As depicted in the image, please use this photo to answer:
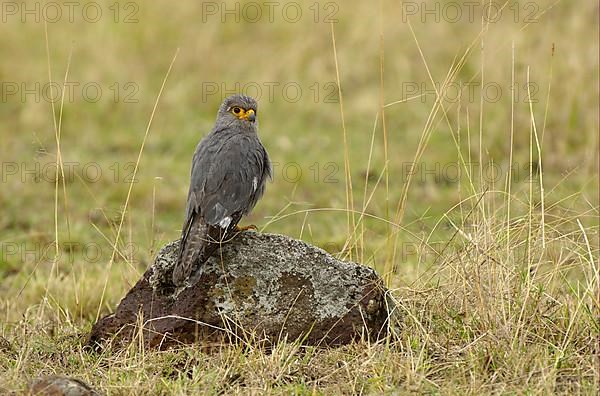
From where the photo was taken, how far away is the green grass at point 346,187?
14.1ft

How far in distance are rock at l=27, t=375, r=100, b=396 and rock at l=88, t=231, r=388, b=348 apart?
0.59 m

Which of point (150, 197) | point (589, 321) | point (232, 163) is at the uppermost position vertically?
point (232, 163)

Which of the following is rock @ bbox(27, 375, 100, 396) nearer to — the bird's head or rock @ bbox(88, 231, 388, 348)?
rock @ bbox(88, 231, 388, 348)

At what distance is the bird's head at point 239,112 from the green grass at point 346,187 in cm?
52

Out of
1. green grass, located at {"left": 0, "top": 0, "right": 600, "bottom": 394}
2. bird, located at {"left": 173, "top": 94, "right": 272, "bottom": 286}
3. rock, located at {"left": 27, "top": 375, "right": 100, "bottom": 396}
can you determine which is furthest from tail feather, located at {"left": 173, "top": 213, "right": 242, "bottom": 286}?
rock, located at {"left": 27, "top": 375, "right": 100, "bottom": 396}

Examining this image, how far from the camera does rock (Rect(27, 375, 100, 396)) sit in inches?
150

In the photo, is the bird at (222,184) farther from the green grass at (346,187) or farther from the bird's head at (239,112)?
the green grass at (346,187)

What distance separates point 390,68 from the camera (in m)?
10.7

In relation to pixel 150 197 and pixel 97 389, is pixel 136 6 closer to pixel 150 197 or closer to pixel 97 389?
pixel 150 197

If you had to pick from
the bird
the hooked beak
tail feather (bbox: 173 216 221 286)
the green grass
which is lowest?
the green grass

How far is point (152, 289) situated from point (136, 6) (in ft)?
24.6

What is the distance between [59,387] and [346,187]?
91.1 inches

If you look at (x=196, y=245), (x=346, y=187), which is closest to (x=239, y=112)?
(x=346, y=187)

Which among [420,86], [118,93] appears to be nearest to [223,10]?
[118,93]
